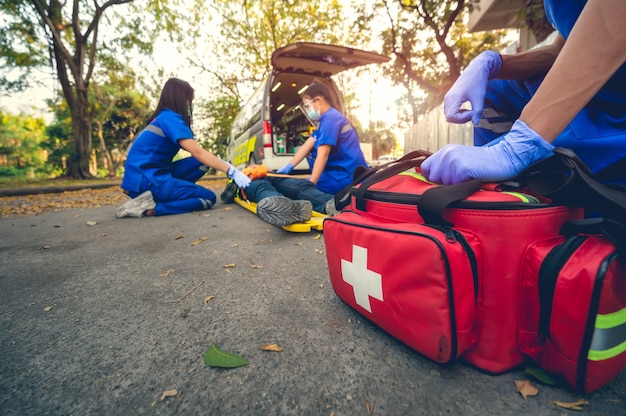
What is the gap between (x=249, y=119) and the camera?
5695 millimetres

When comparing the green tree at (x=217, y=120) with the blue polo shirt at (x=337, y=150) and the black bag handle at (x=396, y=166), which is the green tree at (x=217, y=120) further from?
the black bag handle at (x=396, y=166)

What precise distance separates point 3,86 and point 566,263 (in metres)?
15.4

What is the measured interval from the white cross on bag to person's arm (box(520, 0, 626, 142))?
2.00ft

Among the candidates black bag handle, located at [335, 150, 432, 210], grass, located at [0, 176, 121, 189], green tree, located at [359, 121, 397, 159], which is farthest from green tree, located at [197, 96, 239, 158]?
green tree, located at [359, 121, 397, 159]

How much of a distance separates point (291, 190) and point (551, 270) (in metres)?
2.34

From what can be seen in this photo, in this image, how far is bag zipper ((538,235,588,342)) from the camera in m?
0.59

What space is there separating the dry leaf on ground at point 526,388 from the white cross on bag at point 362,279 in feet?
1.25

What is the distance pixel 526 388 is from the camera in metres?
0.68

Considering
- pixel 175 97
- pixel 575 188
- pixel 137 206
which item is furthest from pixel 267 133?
pixel 575 188

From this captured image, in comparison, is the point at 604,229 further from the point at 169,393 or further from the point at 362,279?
the point at 169,393

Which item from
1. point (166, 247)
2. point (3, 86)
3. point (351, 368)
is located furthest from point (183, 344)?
point (3, 86)

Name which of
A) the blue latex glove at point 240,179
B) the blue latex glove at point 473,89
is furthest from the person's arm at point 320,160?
the blue latex glove at point 473,89

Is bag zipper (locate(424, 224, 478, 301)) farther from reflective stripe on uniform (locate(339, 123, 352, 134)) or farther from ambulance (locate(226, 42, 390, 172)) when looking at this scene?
ambulance (locate(226, 42, 390, 172))

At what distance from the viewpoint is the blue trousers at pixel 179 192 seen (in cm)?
323
